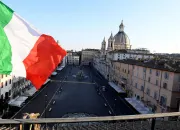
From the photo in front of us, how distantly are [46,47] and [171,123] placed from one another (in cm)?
611

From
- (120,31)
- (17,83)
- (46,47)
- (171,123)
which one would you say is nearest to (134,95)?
(17,83)

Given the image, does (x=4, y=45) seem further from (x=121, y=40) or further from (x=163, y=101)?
(x=121, y=40)

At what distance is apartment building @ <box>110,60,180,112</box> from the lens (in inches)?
1289

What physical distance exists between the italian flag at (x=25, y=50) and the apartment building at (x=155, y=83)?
1175 inches

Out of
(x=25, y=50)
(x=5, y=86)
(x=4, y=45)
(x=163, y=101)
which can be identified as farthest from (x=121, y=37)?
(x=4, y=45)

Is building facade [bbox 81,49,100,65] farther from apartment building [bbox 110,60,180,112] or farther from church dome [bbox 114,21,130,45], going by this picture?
apartment building [bbox 110,60,180,112]

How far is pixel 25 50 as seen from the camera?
5.98 metres

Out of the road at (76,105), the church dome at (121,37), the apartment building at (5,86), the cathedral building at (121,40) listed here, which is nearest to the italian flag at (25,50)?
the road at (76,105)

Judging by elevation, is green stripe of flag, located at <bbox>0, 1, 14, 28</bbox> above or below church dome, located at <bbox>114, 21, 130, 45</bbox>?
below

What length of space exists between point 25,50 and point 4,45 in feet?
2.14

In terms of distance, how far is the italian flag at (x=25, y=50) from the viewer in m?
5.56

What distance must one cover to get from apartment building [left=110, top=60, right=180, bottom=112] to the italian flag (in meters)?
29.8

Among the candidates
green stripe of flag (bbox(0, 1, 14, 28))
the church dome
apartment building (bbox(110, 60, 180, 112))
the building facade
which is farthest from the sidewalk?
the building facade

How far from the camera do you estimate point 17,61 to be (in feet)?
19.1
